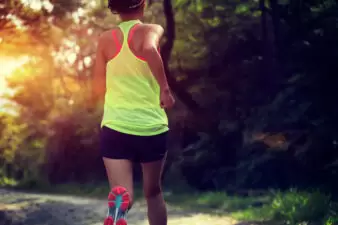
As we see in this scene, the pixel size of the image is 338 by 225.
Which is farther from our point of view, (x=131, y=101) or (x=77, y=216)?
(x=77, y=216)

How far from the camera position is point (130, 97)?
3.76 m

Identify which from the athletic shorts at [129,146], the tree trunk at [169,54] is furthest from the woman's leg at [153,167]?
the tree trunk at [169,54]

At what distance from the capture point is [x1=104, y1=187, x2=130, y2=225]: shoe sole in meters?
3.46

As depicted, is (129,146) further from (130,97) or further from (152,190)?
(152,190)

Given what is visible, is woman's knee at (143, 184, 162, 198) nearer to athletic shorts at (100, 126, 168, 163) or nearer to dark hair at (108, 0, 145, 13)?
athletic shorts at (100, 126, 168, 163)

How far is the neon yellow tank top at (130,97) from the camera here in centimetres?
373

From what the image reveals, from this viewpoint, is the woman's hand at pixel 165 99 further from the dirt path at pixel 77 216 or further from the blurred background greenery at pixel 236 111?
the dirt path at pixel 77 216

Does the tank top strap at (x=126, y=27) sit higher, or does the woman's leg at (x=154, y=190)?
the tank top strap at (x=126, y=27)

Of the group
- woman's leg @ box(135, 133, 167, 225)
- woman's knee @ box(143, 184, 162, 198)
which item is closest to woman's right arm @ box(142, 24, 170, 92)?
woman's leg @ box(135, 133, 167, 225)

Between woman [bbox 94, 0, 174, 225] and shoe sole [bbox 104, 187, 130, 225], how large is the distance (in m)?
0.10

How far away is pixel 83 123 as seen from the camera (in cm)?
1886

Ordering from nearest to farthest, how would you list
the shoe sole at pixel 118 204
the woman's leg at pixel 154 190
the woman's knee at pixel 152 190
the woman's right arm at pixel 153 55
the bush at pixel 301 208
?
the shoe sole at pixel 118 204, the woman's right arm at pixel 153 55, the woman's leg at pixel 154 190, the woman's knee at pixel 152 190, the bush at pixel 301 208

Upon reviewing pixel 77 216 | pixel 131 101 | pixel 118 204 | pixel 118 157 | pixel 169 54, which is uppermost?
pixel 131 101

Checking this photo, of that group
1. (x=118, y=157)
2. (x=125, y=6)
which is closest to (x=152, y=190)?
(x=118, y=157)
